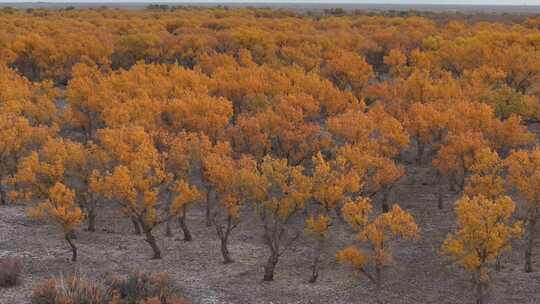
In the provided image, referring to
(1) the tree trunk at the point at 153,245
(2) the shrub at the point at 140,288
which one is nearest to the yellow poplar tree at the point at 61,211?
(1) the tree trunk at the point at 153,245

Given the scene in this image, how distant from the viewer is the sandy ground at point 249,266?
Answer: 2673 centimetres

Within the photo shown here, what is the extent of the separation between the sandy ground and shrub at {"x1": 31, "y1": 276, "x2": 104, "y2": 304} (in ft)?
4.27

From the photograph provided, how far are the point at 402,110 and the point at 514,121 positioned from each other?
8289mm

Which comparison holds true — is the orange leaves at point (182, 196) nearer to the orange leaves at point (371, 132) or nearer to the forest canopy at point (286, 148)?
the forest canopy at point (286, 148)

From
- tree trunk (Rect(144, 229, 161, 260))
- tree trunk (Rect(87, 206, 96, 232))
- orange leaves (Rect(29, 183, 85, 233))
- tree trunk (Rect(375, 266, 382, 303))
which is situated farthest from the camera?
tree trunk (Rect(87, 206, 96, 232))

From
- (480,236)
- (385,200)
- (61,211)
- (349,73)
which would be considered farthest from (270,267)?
(349,73)

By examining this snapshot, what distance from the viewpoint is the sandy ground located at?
1053 inches

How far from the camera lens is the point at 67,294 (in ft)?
78.1

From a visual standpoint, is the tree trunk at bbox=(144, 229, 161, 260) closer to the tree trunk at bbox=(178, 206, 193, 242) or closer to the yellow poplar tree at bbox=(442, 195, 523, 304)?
the tree trunk at bbox=(178, 206, 193, 242)

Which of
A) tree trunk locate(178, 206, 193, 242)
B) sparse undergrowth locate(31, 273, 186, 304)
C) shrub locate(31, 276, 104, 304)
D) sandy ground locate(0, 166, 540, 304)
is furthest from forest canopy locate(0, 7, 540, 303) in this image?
shrub locate(31, 276, 104, 304)

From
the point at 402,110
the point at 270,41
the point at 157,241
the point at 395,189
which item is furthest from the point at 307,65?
the point at 157,241

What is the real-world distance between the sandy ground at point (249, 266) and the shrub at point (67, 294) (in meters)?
1.30

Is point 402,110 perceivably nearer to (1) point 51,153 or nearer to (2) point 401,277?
(2) point 401,277

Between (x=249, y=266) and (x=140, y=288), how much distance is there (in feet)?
21.6
